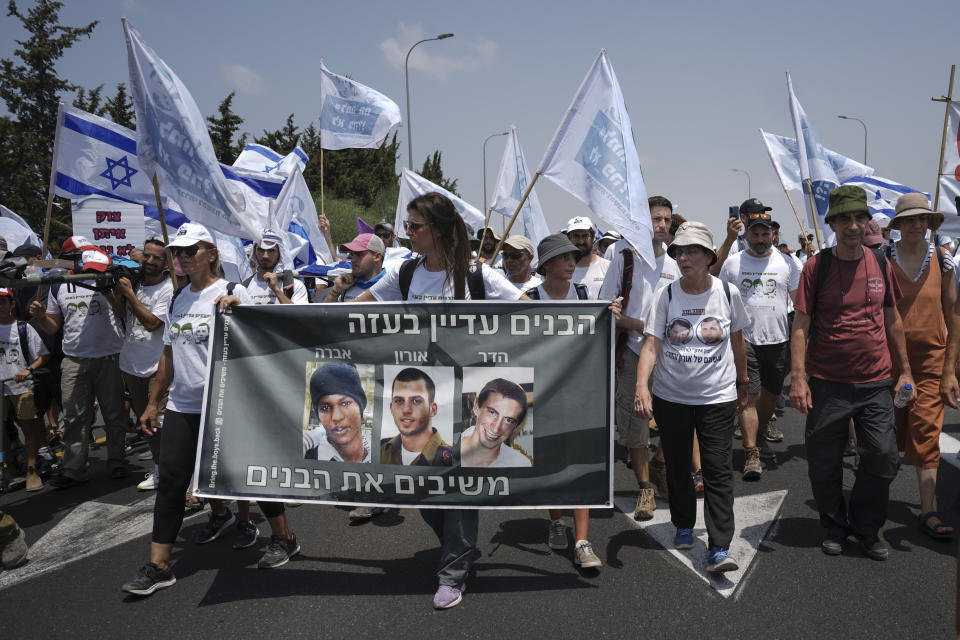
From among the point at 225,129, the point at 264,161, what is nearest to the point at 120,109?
the point at 225,129

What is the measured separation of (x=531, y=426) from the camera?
3.62 m

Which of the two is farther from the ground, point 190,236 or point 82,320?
point 190,236

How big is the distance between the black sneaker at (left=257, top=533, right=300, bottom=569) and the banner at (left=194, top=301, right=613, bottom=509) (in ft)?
1.73

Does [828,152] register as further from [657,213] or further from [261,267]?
[261,267]

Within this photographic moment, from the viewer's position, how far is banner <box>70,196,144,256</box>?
25.1 feet

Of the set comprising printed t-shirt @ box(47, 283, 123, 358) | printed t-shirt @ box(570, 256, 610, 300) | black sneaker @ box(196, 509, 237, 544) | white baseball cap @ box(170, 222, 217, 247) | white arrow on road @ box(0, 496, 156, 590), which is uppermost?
white baseball cap @ box(170, 222, 217, 247)

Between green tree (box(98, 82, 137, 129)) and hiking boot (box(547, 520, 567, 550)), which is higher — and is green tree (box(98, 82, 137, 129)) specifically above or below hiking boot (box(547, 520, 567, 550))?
above

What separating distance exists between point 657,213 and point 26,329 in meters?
5.86

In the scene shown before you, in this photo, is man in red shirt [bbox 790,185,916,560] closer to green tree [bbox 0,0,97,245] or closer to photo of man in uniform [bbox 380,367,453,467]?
photo of man in uniform [bbox 380,367,453,467]

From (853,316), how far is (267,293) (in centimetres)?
483

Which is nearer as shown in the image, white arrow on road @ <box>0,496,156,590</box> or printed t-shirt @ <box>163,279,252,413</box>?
printed t-shirt @ <box>163,279,252,413</box>

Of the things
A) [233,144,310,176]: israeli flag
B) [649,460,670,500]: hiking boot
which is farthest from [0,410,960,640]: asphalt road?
[233,144,310,176]: israeli flag

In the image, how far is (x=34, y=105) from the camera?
90.8 ft

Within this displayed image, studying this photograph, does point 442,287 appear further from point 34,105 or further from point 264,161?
point 34,105
